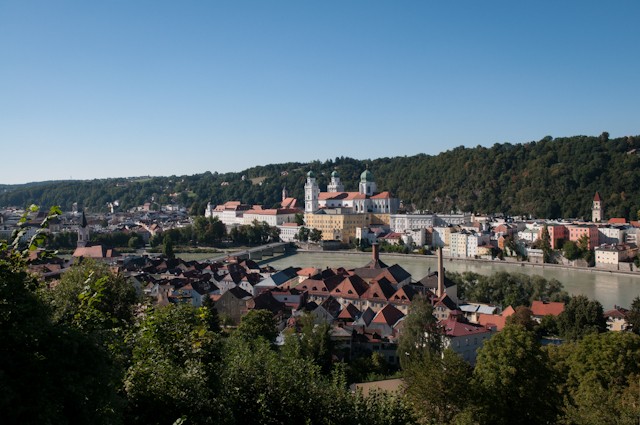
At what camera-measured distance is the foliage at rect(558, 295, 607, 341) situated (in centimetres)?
1172

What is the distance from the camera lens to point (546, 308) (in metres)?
13.7

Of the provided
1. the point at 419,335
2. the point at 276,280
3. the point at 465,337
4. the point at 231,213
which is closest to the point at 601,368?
the point at 419,335

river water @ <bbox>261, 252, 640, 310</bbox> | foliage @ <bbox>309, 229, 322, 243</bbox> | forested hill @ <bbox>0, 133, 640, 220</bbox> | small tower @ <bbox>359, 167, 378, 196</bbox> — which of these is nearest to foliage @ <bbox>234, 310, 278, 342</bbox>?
river water @ <bbox>261, 252, 640, 310</bbox>

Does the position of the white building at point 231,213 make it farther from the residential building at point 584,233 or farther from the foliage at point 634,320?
the foliage at point 634,320

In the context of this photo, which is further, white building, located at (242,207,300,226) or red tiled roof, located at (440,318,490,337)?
white building, located at (242,207,300,226)

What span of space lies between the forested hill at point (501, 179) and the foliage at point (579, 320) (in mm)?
26715

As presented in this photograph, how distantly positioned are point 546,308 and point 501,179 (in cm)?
3626

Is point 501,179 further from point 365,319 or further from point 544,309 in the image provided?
point 365,319

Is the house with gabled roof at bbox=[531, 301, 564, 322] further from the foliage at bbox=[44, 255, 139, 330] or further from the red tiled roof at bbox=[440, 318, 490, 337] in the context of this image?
the foliage at bbox=[44, 255, 139, 330]

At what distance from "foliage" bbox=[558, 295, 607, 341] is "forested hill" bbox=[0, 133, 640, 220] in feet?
87.6

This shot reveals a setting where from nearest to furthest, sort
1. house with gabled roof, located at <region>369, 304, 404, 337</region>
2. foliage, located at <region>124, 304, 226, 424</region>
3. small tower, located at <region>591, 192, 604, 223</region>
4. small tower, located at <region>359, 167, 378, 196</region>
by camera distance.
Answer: foliage, located at <region>124, 304, 226, 424</region>
house with gabled roof, located at <region>369, 304, 404, 337</region>
small tower, located at <region>591, 192, 604, 223</region>
small tower, located at <region>359, 167, 378, 196</region>

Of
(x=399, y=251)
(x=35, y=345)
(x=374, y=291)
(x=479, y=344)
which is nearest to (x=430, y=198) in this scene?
(x=399, y=251)

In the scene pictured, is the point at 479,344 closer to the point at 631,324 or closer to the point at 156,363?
the point at 631,324

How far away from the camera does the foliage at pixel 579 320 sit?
11719mm
